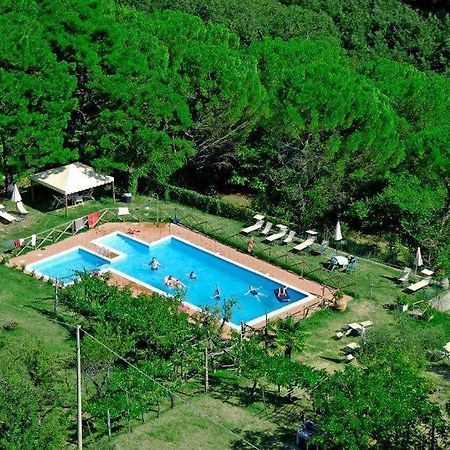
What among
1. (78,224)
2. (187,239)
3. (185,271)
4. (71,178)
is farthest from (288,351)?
(71,178)

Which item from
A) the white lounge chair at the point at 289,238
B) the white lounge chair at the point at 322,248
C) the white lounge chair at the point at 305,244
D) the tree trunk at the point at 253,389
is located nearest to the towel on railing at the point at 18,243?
the white lounge chair at the point at 289,238

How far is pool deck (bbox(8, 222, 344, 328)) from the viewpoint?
1538 inches

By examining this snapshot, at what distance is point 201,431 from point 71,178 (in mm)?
19008

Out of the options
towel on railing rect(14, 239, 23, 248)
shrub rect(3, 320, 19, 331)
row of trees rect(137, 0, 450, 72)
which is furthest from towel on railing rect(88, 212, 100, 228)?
row of trees rect(137, 0, 450, 72)

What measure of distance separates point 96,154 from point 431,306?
17.1 m

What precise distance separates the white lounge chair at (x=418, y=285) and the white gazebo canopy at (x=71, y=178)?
1449cm

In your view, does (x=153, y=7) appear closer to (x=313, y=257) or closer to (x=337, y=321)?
(x=313, y=257)

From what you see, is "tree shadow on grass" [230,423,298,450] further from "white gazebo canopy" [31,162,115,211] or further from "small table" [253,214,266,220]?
"white gazebo canopy" [31,162,115,211]

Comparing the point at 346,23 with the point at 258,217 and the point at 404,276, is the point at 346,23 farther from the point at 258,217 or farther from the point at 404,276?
the point at 404,276

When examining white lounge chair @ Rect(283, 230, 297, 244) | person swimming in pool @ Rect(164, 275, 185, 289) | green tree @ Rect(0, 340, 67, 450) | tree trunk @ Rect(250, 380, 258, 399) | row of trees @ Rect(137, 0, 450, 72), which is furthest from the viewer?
row of trees @ Rect(137, 0, 450, 72)

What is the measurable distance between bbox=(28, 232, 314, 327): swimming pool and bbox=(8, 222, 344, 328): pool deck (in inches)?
12.8

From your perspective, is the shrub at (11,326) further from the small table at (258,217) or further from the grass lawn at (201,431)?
the small table at (258,217)

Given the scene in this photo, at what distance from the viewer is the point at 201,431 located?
95.1 feet

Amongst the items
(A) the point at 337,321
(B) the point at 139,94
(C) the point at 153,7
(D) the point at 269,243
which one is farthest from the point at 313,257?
(C) the point at 153,7
